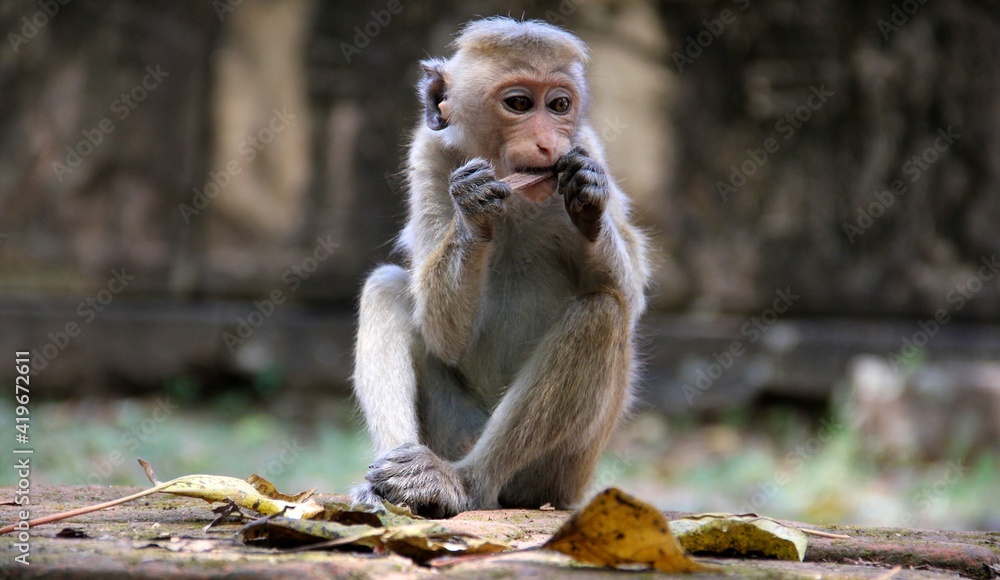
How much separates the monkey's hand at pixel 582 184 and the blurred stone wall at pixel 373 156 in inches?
256

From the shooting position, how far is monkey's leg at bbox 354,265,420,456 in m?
4.85

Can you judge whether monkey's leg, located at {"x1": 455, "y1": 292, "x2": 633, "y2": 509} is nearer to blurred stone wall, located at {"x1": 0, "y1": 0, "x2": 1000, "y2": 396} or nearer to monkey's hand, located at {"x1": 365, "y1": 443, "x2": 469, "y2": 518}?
monkey's hand, located at {"x1": 365, "y1": 443, "x2": 469, "y2": 518}

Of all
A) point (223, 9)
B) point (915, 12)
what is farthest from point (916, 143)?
point (223, 9)

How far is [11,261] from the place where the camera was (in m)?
11.3

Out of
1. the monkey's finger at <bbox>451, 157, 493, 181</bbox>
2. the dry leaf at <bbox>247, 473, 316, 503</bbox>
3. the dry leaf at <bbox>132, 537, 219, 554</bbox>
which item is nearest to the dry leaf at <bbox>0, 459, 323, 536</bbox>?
the dry leaf at <bbox>247, 473, 316, 503</bbox>

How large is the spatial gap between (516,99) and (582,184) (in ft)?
2.33

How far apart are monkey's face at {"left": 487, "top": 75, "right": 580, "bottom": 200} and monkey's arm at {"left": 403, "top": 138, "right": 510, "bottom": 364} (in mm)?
238

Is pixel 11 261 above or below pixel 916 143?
below

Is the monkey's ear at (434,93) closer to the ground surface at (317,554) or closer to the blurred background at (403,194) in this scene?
the ground surface at (317,554)

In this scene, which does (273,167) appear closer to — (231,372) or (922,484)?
(231,372)

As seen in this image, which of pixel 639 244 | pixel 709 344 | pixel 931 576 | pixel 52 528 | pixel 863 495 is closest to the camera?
pixel 931 576

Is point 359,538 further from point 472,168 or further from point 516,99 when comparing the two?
point 516,99

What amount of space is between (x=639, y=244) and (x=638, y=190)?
238 inches

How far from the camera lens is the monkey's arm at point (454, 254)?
4.57 meters
